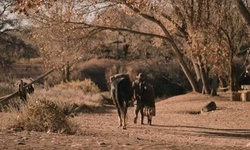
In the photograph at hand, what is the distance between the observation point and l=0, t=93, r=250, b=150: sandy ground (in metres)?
11.1

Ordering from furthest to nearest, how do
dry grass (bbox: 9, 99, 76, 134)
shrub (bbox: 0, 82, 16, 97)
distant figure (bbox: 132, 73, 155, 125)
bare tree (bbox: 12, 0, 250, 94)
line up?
shrub (bbox: 0, 82, 16, 97) < bare tree (bbox: 12, 0, 250, 94) < distant figure (bbox: 132, 73, 155, 125) < dry grass (bbox: 9, 99, 76, 134)

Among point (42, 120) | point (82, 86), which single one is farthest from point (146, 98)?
point (82, 86)

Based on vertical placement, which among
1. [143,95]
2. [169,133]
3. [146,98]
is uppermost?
[143,95]

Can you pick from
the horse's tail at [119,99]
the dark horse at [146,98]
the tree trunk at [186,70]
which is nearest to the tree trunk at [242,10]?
the horse's tail at [119,99]

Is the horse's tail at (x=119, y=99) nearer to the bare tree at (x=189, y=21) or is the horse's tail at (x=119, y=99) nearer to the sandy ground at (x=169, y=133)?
the sandy ground at (x=169, y=133)

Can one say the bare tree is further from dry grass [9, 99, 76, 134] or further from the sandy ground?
dry grass [9, 99, 76, 134]

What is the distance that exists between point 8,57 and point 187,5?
21290mm

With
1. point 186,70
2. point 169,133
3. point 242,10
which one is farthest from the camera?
point 186,70

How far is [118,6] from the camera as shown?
102 ft

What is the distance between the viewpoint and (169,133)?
59.9 feet

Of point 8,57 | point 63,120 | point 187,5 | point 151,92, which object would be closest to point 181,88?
point 8,57

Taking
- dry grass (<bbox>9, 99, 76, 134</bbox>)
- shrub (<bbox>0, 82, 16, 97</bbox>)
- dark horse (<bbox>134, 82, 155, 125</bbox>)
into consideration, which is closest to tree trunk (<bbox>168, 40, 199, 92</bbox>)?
shrub (<bbox>0, 82, 16, 97</bbox>)

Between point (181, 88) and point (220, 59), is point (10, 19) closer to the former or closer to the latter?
point (181, 88)

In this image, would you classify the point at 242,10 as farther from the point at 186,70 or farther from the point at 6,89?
the point at 6,89
